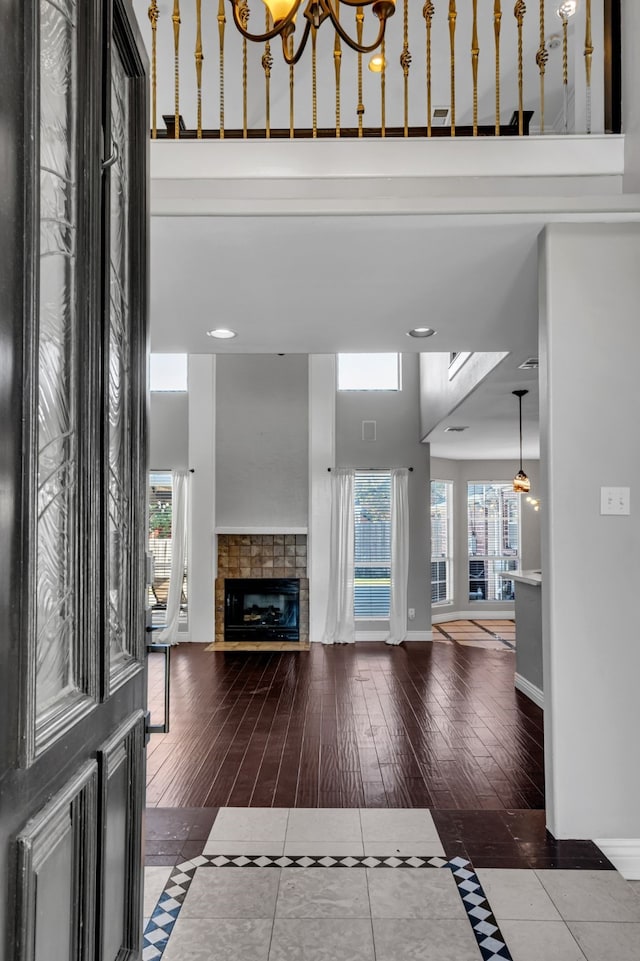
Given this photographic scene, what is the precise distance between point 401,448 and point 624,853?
647 centimetres

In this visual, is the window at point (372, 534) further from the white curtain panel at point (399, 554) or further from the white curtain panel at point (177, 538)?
the white curtain panel at point (177, 538)

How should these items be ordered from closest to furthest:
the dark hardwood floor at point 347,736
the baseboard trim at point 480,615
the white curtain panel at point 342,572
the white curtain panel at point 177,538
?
the dark hardwood floor at point 347,736 → the white curtain panel at point 342,572 → the white curtain panel at point 177,538 → the baseboard trim at point 480,615

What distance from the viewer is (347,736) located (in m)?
4.55

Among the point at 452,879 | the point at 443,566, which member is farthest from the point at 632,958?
the point at 443,566

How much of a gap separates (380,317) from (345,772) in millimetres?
2619

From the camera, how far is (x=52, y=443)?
4.14 ft

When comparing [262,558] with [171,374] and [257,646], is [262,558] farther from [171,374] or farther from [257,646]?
[171,374]

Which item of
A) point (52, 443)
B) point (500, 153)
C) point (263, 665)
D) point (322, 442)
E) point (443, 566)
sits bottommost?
point (263, 665)


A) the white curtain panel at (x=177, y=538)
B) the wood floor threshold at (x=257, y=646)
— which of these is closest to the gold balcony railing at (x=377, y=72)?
the white curtain panel at (x=177, y=538)

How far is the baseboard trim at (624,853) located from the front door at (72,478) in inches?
78.3

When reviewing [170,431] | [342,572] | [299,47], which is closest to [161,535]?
[170,431]

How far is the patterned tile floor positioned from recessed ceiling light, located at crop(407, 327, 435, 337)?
2794 millimetres

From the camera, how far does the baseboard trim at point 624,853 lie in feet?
9.11

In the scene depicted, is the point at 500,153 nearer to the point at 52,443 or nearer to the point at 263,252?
the point at 263,252
